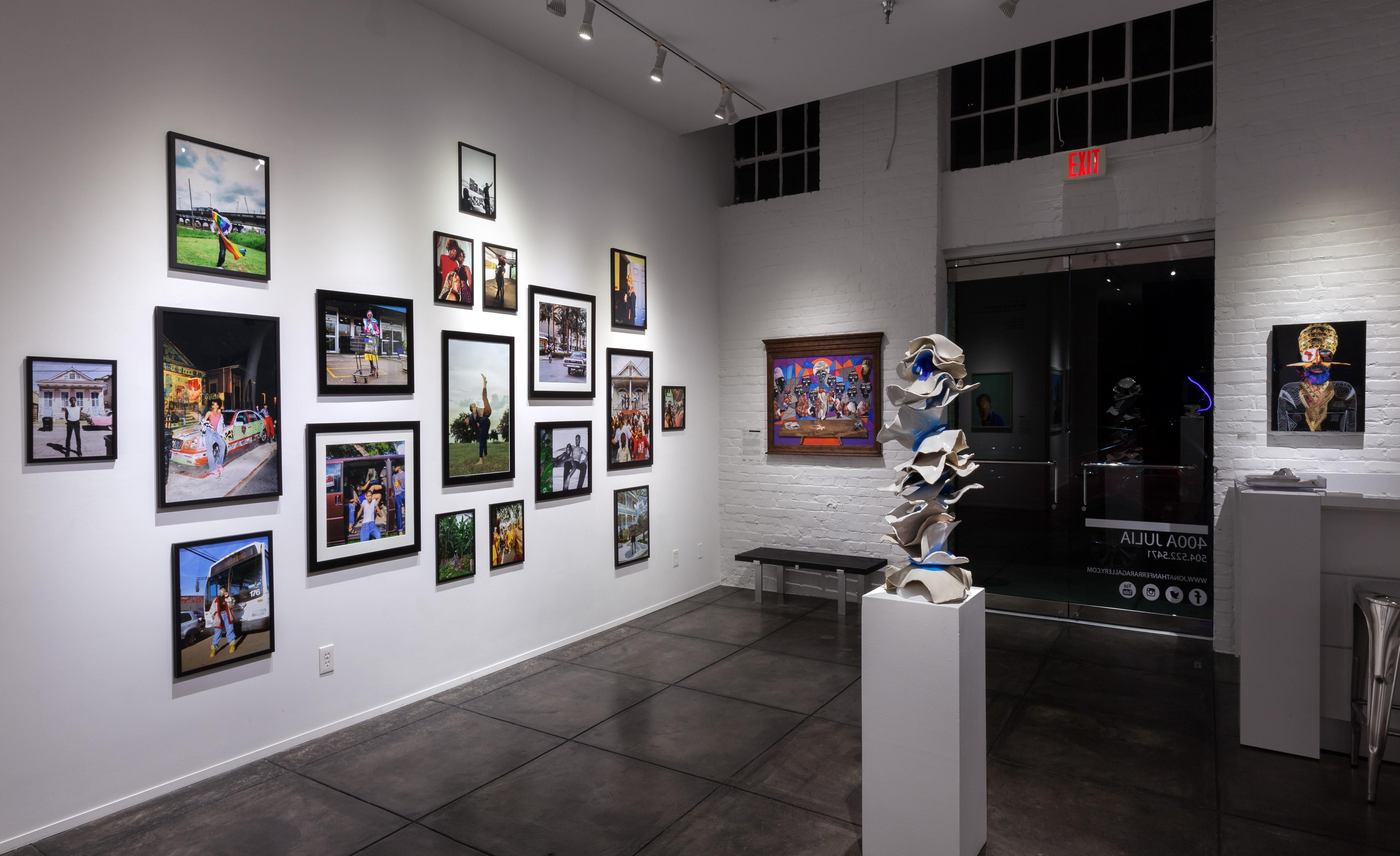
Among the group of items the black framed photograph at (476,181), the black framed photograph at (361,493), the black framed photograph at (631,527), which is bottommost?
the black framed photograph at (631,527)

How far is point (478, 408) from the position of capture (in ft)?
14.7

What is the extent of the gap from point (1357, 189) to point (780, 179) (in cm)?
400

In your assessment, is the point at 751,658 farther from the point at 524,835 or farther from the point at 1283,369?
the point at 1283,369

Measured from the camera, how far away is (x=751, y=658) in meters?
4.83

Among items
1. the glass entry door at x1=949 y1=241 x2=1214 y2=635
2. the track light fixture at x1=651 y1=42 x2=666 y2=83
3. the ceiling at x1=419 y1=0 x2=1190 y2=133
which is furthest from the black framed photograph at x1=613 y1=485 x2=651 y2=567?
the ceiling at x1=419 y1=0 x2=1190 y2=133

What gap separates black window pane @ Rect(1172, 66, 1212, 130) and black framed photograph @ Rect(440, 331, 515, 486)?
15.4 ft

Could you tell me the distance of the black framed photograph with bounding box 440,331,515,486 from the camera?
4.31 metres

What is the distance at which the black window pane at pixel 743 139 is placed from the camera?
6.95m

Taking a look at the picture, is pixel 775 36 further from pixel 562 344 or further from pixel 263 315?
pixel 263 315

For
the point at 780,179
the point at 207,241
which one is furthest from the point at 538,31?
the point at 780,179

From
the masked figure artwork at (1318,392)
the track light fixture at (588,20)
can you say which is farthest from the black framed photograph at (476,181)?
the masked figure artwork at (1318,392)

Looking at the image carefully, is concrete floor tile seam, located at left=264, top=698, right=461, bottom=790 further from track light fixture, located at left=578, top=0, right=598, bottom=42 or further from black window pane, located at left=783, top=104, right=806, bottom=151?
black window pane, located at left=783, top=104, right=806, bottom=151

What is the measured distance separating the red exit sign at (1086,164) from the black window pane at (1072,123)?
11 cm

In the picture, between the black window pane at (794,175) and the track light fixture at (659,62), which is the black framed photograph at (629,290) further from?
the black window pane at (794,175)
